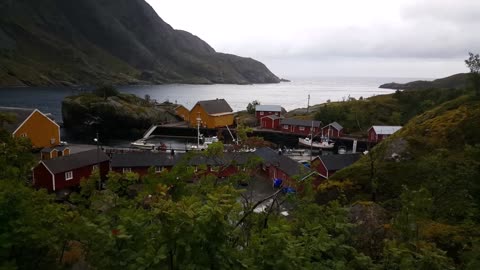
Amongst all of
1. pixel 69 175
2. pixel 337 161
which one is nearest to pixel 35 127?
pixel 69 175

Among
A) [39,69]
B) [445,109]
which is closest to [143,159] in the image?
[445,109]

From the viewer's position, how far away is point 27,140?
10000 mm

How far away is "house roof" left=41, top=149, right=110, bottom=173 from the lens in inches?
959

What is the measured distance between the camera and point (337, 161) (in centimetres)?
2952

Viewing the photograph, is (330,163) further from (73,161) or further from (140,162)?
(73,161)

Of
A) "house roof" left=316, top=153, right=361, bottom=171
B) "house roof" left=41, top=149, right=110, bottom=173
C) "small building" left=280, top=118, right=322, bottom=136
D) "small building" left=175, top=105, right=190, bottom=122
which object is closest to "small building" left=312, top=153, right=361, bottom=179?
"house roof" left=316, top=153, right=361, bottom=171

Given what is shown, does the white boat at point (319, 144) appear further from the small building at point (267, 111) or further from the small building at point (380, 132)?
the small building at point (267, 111)

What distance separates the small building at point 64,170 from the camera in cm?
2408

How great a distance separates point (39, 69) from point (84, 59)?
29225mm

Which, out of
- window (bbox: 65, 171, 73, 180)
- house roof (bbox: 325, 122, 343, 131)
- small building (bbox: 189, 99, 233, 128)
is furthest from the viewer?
small building (bbox: 189, 99, 233, 128)

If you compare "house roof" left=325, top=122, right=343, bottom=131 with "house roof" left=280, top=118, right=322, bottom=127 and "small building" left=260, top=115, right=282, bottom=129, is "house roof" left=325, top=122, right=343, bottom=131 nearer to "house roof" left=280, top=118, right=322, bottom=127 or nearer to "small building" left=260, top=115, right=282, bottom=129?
"house roof" left=280, top=118, right=322, bottom=127

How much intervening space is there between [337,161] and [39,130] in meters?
31.1

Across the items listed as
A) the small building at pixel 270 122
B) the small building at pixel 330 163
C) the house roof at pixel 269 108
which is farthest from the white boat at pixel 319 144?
the small building at pixel 330 163

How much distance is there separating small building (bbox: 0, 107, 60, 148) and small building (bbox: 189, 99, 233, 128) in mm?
22734
